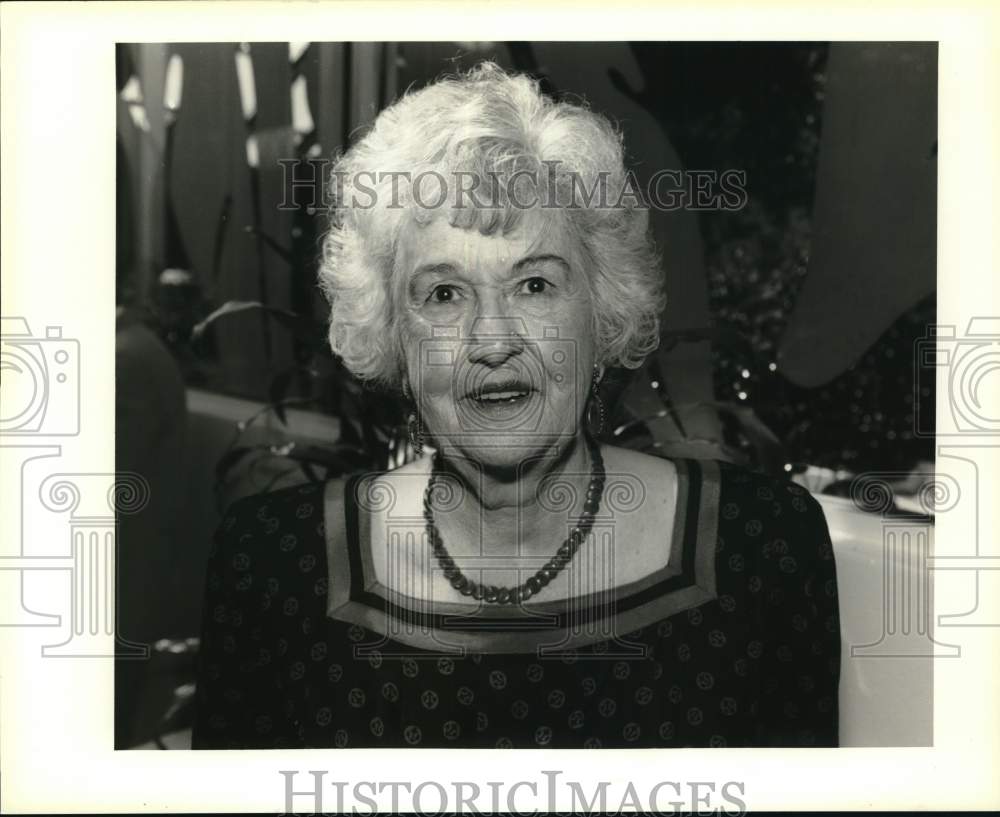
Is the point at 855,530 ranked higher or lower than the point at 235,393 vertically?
lower

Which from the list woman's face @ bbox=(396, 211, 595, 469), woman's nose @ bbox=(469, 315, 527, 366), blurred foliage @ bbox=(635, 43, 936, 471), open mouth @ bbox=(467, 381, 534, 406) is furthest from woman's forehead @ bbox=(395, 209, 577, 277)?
blurred foliage @ bbox=(635, 43, 936, 471)

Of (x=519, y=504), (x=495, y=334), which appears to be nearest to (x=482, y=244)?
(x=495, y=334)

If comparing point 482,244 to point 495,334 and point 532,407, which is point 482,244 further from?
point 532,407

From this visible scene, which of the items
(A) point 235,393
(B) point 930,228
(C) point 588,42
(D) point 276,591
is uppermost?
(C) point 588,42

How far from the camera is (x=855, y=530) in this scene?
2520mm

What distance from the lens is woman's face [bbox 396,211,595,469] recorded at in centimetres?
235

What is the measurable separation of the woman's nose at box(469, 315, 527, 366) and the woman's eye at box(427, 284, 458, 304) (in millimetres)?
72

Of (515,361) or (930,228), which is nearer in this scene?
(515,361)

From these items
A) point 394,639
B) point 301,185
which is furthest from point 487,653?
point 301,185

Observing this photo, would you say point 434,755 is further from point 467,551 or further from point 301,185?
point 301,185

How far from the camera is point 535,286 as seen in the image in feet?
7.70

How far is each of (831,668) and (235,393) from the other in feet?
5.12

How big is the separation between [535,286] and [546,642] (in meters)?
0.82

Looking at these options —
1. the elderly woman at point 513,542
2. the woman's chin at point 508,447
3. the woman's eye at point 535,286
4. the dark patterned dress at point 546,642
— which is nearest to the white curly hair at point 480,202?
the elderly woman at point 513,542
